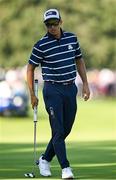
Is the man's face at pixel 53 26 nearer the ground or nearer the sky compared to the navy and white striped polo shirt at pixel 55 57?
nearer the sky

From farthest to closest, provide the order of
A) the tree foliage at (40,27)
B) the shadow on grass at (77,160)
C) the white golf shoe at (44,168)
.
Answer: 1. the tree foliage at (40,27)
2. the shadow on grass at (77,160)
3. the white golf shoe at (44,168)

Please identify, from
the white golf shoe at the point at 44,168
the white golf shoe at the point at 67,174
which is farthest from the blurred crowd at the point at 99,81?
the white golf shoe at the point at 67,174

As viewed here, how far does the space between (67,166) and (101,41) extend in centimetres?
6467

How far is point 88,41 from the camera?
75.5 metres

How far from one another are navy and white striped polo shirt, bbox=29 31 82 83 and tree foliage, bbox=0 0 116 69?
188 feet

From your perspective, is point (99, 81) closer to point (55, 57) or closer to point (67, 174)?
point (55, 57)

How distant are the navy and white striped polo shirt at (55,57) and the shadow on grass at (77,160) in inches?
53.9

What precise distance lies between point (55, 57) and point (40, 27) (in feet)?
189

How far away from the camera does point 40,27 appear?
7025cm

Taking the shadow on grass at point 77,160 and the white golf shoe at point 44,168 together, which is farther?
the shadow on grass at point 77,160

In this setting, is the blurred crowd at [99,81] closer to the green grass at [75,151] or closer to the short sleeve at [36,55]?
the green grass at [75,151]

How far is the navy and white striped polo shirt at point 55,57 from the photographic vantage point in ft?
42.2

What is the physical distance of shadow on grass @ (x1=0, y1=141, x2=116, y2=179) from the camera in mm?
13664

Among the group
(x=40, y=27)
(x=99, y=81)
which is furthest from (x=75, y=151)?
(x=40, y=27)
